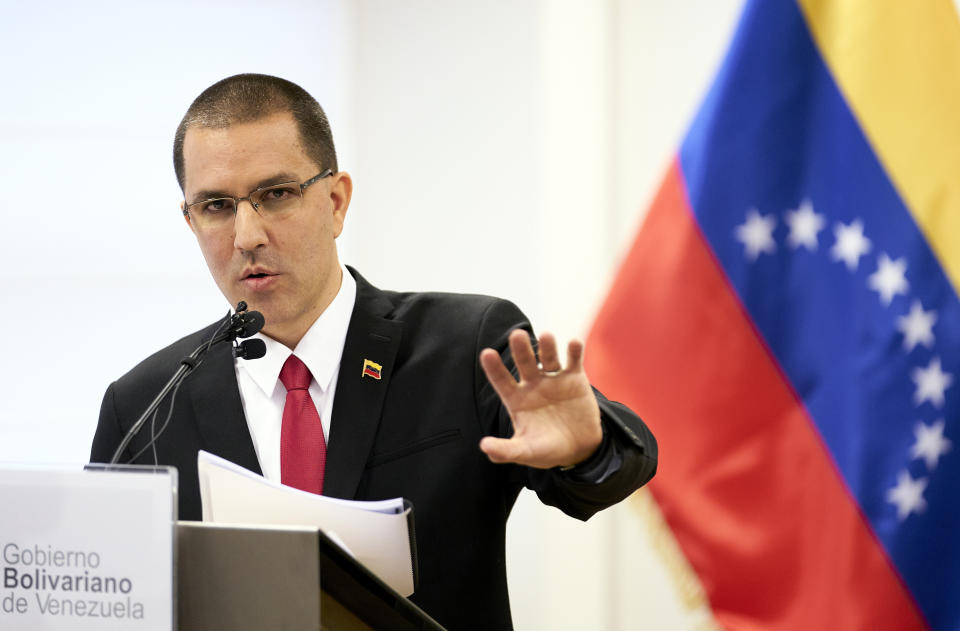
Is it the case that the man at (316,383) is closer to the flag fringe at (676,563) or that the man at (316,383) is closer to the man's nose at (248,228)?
the man's nose at (248,228)

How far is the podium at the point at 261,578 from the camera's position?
908 millimetres

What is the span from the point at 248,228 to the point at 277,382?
0.27m

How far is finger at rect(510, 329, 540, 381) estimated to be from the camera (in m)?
1.11

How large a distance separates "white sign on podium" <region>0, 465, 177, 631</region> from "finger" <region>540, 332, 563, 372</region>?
0.44 meters

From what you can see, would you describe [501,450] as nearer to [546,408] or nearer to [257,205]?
[546,408]

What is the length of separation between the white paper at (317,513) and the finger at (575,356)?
27cm

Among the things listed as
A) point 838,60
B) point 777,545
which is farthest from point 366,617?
point 838,60

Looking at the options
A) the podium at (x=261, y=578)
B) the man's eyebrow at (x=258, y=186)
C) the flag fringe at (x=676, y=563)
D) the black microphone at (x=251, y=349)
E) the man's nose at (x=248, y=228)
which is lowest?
the flag fringe at (x=676, y=563)

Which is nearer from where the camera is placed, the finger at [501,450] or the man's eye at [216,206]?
the finger at [501,450]

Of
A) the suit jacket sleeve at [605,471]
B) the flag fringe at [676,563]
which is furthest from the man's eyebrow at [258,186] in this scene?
the flag fringe at [676,563]

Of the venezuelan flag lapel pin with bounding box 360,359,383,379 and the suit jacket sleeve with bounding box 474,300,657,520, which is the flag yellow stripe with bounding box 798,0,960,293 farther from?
the venezuelan flag lapel pin with bounding box 360,359,383,379

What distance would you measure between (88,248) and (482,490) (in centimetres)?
195

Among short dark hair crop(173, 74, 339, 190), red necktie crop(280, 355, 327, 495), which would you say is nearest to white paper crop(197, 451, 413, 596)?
red necktie crop(280, 355, 327, 495)

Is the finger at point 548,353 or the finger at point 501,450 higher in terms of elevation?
the finger at point 548,353
